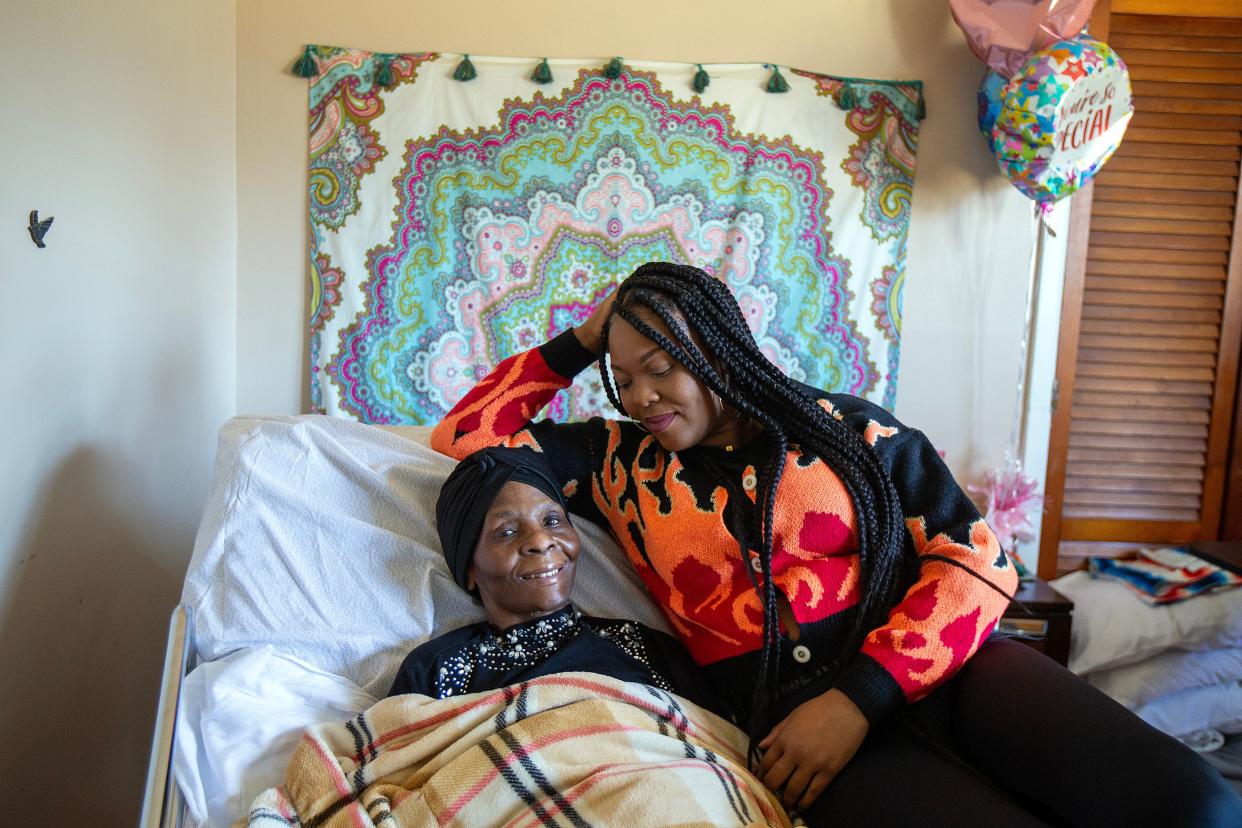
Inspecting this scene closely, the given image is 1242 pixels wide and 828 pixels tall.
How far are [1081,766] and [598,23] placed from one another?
217cm

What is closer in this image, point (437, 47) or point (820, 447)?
point (820, 447)

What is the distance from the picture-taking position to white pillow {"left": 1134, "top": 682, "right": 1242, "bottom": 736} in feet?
7.75

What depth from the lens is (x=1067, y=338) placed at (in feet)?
8.67

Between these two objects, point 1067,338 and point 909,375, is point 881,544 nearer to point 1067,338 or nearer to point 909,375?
A: point 909,375

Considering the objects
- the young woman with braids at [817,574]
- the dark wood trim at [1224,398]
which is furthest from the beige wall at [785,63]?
the young woman with braids at [817,574]

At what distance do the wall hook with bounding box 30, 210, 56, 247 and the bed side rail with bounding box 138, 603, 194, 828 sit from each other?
67cm

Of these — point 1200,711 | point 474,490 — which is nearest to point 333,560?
point 474,490

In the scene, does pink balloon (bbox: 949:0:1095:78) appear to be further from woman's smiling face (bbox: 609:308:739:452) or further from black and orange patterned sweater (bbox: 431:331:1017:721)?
woman's smiling face (bbox: 609:308:739:452)

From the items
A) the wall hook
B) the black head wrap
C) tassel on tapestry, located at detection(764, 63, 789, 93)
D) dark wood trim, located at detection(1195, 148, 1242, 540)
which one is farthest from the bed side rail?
dark wood trim, located at detection(1195, 148, 1242, 540)

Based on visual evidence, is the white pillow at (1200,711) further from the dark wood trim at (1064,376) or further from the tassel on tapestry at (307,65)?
the tassel on tapestry at (307,65)

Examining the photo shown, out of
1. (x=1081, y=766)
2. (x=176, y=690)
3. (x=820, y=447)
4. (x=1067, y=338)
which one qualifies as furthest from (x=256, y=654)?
(x=1067, y=338)

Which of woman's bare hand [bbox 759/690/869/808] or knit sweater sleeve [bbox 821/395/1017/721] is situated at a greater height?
knit sweater sleeve [bbox 821/395/1017/721]

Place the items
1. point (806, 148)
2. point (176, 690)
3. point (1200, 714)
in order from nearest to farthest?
point (176, 690) → point (1200, 714) → point (806, 148)

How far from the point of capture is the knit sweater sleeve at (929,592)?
4.05ft
